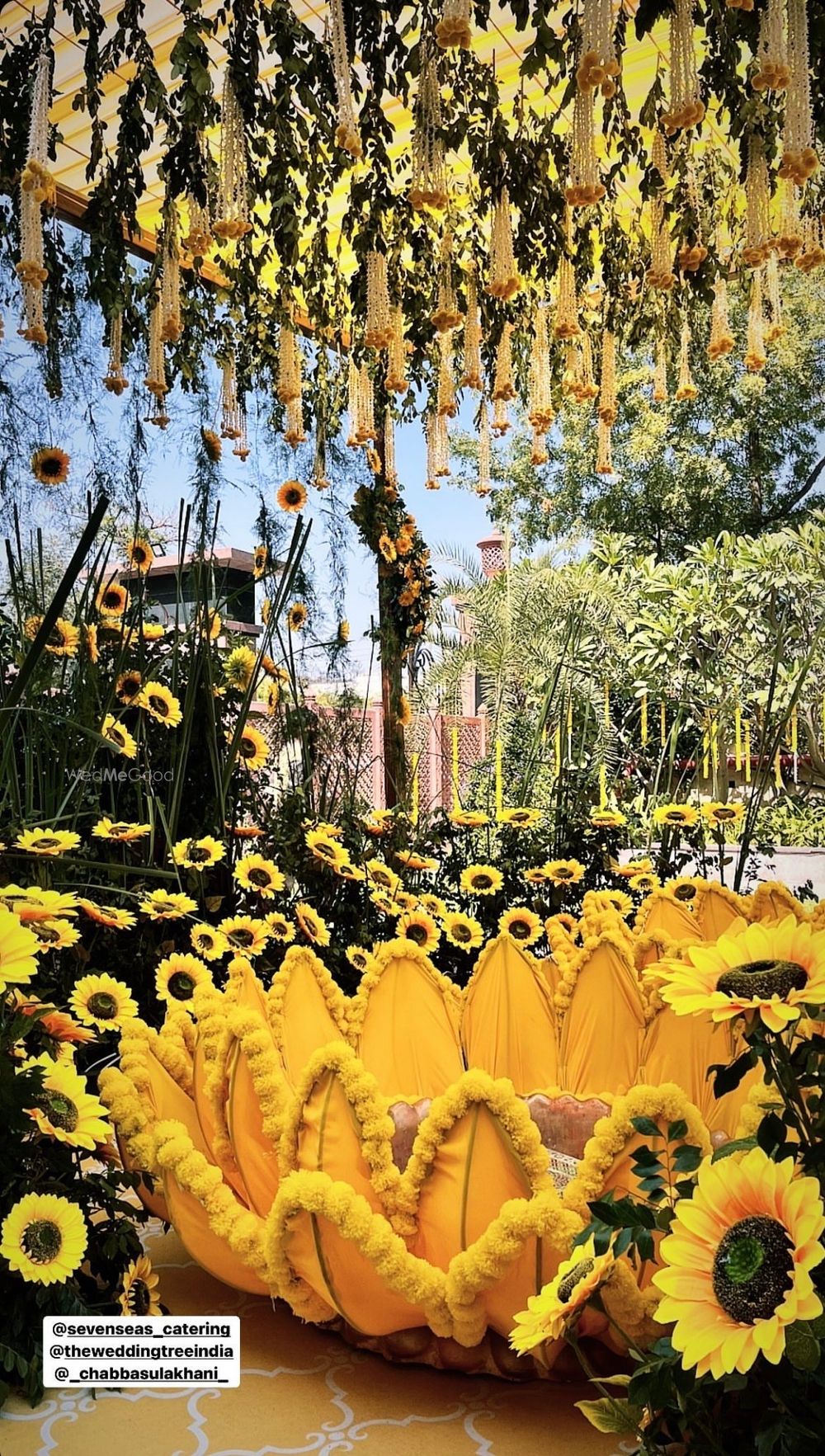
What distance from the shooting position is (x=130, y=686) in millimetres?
1678

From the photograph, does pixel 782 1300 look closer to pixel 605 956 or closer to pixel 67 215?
pixel 605 956

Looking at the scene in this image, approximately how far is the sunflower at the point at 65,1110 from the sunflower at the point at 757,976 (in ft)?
1.42

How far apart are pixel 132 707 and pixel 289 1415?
4.17 ft

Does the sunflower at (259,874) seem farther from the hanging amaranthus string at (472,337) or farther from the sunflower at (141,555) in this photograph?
the hanging amaranthus string at (472,337)

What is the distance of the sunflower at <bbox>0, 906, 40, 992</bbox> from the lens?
652 millimetres

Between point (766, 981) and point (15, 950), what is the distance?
445 millimetres

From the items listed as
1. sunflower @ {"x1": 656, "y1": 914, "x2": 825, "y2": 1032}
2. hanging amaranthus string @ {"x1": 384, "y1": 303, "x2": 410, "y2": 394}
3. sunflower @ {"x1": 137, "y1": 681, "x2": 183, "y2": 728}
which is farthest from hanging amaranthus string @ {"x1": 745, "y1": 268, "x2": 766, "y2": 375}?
sunflower @ {"x1": 656, "y1": 914, "x2": 825, "y2": 1032}

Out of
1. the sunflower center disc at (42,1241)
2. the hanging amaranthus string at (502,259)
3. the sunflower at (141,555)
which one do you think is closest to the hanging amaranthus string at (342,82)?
the hanging amaranthus string at (502,259)

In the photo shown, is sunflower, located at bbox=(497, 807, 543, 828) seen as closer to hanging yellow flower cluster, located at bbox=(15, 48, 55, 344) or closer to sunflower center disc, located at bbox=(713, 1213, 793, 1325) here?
hanging yellow flower cluster, located at bbox=(15, 48, 55, 344)

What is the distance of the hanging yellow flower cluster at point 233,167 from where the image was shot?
5.76ft

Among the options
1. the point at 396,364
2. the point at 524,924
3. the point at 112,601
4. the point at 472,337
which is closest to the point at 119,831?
the point at 112,601

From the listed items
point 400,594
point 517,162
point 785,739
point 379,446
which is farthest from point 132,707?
point 785,739

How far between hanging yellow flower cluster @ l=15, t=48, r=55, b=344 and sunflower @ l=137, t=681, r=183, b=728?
33.3 inches

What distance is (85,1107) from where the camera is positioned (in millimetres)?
776
